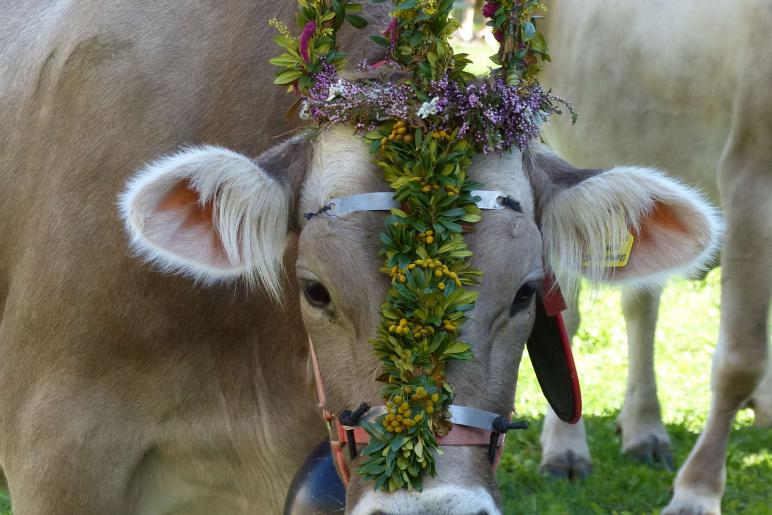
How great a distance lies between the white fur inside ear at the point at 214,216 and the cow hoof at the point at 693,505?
2.75m

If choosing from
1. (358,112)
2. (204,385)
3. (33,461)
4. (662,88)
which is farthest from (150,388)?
(662,88)

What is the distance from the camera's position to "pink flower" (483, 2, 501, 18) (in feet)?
11.7

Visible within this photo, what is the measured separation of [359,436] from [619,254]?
96 centimetres

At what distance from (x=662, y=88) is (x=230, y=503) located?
315 centimetres

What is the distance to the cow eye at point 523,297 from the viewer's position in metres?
3.18

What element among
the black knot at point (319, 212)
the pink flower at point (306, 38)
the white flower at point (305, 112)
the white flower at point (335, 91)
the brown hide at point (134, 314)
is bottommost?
the brown hide at point (134, 314)

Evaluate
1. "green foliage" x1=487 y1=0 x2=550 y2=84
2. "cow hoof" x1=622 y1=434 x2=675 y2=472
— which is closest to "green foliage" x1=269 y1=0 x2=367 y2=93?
"green foliage" x1=487 y1=0 x2=550 y2=84

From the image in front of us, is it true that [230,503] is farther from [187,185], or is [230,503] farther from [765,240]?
A: [765,240]

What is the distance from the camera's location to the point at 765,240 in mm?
5320

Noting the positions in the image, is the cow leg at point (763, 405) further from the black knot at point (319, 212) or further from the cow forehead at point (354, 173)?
the black knot at point (319, 212)

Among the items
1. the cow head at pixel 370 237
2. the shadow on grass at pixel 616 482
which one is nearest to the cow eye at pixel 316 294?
the cow head at pixel 370 237

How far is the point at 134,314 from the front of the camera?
12.9ft

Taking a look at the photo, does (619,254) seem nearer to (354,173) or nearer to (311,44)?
(354,173)

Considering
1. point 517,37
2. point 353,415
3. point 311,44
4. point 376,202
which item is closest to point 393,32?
point 311,44
